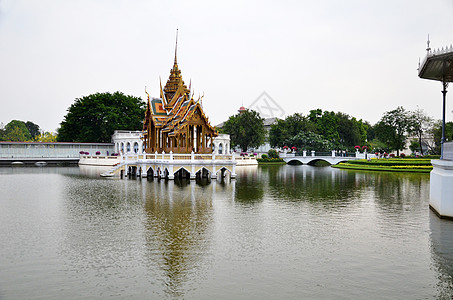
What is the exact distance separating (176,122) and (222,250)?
2591 centimetres

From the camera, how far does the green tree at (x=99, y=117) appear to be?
72625 millimetres

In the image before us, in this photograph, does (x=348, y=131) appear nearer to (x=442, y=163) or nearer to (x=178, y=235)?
(x=442, y=163)

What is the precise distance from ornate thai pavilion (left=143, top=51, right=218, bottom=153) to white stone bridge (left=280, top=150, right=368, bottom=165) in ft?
125

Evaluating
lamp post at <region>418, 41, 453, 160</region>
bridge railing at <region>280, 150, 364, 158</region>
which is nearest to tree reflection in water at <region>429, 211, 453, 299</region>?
lamp post at <region>418, 41, 453, 160</region>

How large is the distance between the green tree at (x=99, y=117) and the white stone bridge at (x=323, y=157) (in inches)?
1230

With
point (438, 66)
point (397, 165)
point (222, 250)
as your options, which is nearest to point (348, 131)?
point (397, 165)

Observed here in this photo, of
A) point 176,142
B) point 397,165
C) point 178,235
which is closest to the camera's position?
point 178,235

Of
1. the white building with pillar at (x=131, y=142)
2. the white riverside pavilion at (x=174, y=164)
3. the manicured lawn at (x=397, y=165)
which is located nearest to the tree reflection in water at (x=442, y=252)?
the white riverside pavilion at (x=174, y=164)

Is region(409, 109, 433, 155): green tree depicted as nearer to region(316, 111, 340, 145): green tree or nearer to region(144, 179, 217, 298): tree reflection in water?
region(316, 111, 340, 145): green tree

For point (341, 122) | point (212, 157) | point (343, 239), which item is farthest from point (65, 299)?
point (341, 122)

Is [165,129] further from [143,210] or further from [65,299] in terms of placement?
[65,299]

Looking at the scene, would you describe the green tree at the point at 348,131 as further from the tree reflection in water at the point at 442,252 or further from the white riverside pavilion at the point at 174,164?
the tree reflection in water at the point at 442,252

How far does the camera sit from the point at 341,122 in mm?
89562

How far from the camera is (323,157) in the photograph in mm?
72062
